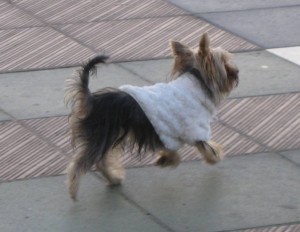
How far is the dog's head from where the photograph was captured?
704 centimetres

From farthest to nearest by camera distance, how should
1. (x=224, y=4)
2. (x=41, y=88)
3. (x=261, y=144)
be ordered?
(x=224, y=4) < (x=41, y=88) < (x=261, y=144)

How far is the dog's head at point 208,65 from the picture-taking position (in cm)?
704

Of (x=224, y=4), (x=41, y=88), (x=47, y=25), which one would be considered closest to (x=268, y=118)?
(x=41, y=88)

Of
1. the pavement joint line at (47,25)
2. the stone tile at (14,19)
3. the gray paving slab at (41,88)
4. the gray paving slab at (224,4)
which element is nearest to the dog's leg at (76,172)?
the gray paving slab at (41,88)

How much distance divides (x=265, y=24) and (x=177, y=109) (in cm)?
424

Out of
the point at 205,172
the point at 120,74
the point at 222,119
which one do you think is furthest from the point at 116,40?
the point at 205,172

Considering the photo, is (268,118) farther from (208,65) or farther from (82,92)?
(82,92)

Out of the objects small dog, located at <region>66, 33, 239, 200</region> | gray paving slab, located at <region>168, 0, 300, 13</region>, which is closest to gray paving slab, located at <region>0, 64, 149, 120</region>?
small dog, located at <region>66, 33, 239, 200</region>

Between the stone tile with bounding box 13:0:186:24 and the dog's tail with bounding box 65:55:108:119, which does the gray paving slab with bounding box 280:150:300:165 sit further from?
the stone tile with bounding box 13:0:186:24

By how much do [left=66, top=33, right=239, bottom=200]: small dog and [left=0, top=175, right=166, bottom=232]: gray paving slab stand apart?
0.49ft

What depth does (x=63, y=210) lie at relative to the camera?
6.77 meters

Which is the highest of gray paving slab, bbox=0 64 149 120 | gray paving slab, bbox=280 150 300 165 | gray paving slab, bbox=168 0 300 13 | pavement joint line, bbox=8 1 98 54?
gray paving slab, bbox=280 150 300 165

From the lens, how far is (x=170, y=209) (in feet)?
22.5

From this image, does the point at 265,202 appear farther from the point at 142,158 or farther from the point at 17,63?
the point at 17,63
